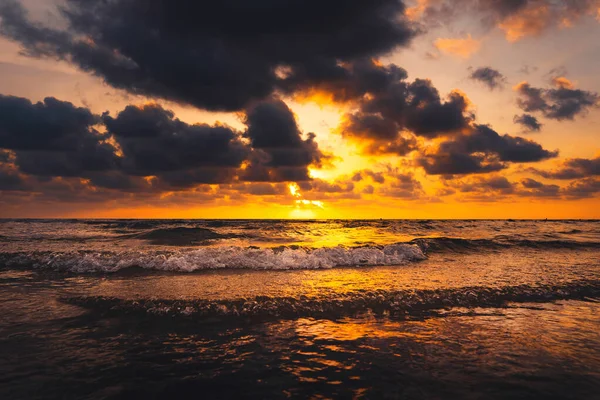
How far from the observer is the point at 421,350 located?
22.0 feet

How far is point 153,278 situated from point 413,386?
11.6 meters

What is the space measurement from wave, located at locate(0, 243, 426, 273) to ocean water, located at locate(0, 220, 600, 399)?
0.89 m

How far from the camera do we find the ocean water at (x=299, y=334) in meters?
5.38

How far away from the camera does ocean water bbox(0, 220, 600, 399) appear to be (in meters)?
5.38

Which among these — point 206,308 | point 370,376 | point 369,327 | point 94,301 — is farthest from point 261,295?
point 370,376

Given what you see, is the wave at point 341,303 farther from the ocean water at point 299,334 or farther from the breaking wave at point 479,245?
the breaking wave at point 479,245

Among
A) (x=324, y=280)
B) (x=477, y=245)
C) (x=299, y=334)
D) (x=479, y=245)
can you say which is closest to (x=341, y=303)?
(x=299, y=334)

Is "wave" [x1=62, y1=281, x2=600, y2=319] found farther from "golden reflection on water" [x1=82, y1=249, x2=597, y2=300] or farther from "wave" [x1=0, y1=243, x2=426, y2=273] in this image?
"wave" [x1=0, y1=243, x2=426, y2=273]

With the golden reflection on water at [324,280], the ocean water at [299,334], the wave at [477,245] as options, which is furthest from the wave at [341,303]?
the wave at [477,245]

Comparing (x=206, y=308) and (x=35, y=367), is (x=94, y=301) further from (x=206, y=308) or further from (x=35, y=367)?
(x=35, y=367)

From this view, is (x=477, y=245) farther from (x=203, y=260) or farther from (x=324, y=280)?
(x=203, y=260)

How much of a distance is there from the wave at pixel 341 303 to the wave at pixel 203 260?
587 centimetres

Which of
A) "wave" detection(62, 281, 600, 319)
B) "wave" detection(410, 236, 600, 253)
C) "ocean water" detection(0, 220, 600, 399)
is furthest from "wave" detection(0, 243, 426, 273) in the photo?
"wave" detection(410, 236, 600, 253)

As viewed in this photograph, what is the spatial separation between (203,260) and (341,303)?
9366 millimetres
